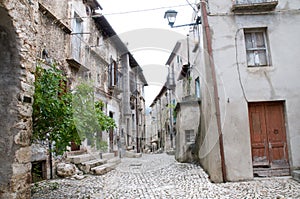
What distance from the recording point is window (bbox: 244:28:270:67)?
21.1 feet

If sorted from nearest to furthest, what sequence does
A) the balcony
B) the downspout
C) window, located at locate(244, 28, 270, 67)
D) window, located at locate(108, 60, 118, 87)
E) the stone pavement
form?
the stone pavement, the downspout, the balcony, window, located at locate(244, 28, 270, 67), window, located at locate(108, 60, 118, 87)

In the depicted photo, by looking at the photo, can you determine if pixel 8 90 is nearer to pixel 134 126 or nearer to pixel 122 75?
pixel 122 75

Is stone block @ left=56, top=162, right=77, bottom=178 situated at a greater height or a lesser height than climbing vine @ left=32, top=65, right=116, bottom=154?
lesser

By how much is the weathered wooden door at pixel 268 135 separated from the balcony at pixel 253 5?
251 cm

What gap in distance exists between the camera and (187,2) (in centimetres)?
709

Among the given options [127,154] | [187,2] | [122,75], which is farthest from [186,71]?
[187,2]

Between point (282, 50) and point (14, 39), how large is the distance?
20.1ft

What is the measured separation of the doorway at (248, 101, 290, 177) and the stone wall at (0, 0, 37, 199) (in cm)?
512

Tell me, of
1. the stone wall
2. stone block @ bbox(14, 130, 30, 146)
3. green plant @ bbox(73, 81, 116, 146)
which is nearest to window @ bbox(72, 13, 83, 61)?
green plant @ bbox(73, 81, 116, 146)

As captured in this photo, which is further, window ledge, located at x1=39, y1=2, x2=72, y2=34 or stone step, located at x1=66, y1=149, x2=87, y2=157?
stone step, located at x1=66, y1=149, x2=87, y2=157

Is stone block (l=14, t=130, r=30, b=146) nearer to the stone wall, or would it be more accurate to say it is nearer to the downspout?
the stone wall

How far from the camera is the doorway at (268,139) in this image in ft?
19.5

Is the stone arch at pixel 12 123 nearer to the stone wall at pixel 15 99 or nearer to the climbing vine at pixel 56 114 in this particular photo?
the stone wall at pixel 15 99

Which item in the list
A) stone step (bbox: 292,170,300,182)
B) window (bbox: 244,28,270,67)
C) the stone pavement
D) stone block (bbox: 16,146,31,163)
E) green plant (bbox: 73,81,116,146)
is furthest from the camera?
window (bbox: 244,28,270,67)
